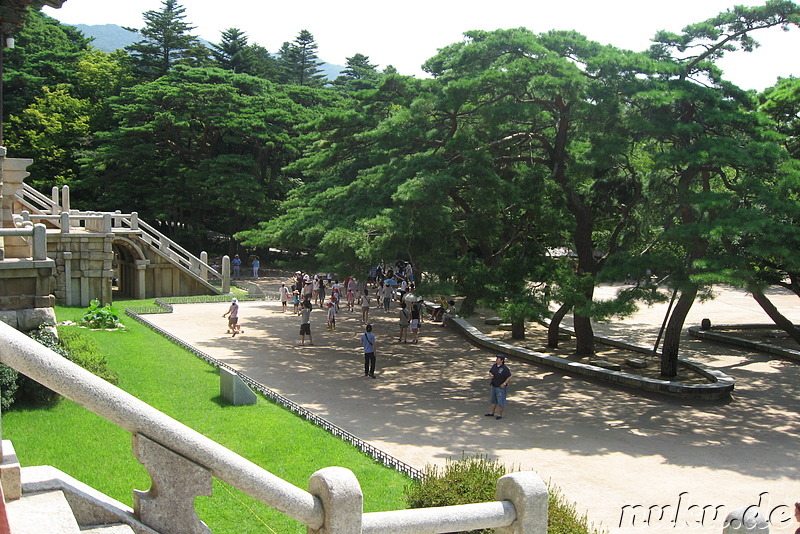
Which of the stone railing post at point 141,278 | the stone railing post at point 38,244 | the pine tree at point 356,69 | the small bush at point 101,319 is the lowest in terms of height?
the small bush at point 101,319

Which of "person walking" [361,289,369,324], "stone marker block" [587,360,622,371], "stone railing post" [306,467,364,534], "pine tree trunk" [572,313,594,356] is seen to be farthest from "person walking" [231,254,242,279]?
"stone railing post" [306,467,364,534]

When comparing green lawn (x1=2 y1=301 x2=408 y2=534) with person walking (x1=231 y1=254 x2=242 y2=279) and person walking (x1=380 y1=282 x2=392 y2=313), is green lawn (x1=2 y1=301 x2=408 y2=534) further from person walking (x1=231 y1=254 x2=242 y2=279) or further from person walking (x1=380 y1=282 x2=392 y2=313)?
person walking (x1=231 y1=254 x2=242 y2=279)

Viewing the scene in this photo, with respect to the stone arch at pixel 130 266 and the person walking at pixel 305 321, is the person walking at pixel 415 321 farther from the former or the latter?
the stone arch at pixel 130 266

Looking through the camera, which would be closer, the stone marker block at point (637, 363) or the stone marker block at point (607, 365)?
the stone marker block at point (607, 365)

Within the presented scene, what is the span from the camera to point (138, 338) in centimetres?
2233

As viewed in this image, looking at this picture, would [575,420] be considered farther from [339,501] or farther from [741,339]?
[741,339]

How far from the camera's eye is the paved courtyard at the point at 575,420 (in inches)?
458

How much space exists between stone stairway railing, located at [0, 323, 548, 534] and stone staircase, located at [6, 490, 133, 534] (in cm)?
28

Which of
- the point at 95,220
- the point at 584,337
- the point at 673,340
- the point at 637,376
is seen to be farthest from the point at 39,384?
the point at 95,220

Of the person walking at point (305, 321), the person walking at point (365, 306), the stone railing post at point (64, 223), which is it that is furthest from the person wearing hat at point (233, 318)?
the stone railing post at point (64, 223)

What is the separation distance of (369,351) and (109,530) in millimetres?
14504

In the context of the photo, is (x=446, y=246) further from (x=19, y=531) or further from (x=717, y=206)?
(x=19, y=531)

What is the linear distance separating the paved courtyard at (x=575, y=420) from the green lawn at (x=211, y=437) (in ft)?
4.33

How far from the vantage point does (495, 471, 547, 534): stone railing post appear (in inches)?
233
